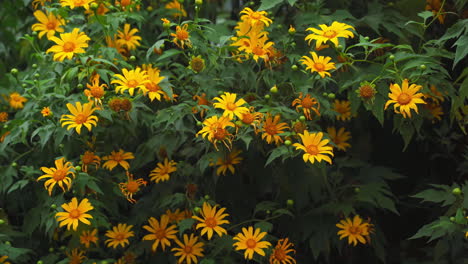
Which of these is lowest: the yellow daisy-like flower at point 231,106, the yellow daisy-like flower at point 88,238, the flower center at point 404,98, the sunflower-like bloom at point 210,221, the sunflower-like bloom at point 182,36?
the yellow daisy-like flower at point 88,238

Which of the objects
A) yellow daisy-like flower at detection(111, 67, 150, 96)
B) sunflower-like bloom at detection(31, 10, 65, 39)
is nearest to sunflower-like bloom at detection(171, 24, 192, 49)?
yellow daisy-like flower at detection(111, 67, 150, 96)

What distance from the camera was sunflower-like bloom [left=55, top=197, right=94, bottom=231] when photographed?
2406mm

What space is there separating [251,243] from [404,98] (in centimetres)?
80

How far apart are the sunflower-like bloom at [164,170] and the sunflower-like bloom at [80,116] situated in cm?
39

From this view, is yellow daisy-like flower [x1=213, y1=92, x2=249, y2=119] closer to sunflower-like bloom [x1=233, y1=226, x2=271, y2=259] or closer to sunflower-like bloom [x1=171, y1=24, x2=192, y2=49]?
sunflower-like bloom [x1=171, y1=24, x2=192, y2=49]

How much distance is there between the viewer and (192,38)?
2.50 metres

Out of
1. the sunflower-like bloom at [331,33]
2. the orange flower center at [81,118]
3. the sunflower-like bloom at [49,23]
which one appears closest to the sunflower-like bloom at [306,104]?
the sunflower-like bloom at [331,33]

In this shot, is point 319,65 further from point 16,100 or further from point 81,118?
point 16,100

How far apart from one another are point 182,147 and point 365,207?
888 millimetres

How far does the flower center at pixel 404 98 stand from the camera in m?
2.32

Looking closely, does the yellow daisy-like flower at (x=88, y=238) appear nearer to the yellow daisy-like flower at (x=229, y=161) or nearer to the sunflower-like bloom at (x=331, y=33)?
the yellow daisy-like flower at (x=229, y=161)

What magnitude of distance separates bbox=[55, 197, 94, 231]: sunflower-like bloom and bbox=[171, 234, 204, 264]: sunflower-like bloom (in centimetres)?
38

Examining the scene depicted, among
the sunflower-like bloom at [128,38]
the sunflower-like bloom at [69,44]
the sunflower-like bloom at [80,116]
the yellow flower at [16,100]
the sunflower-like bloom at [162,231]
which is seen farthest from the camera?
the yellow flower at [16,100]

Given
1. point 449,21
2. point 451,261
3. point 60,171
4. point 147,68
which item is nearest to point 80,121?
point 60,171
